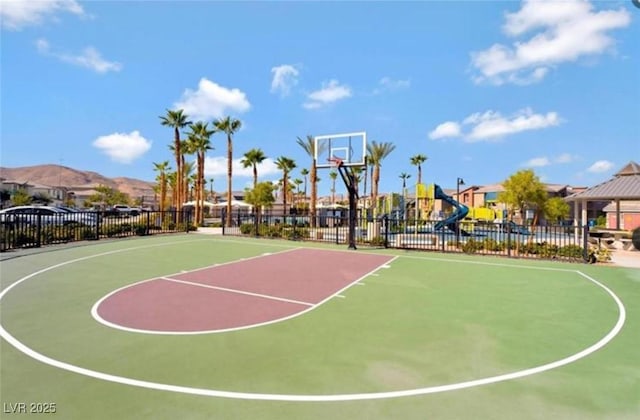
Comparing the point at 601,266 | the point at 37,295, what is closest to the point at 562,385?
the point at 37,295

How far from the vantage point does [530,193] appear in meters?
33.1

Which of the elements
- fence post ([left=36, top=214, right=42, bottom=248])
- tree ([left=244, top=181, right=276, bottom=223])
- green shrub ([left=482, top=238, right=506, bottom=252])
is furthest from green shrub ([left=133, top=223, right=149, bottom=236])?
tree ([left=244, top=181, right=276, bottom=223])

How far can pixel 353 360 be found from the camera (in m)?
4.46

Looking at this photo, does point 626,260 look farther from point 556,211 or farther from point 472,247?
point 556,211

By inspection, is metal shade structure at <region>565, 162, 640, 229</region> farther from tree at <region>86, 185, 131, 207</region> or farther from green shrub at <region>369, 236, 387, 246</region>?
tree at <region>86, 185, 131, 207</region>

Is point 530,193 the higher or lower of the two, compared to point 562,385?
higher

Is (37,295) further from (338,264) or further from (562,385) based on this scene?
(562,385)

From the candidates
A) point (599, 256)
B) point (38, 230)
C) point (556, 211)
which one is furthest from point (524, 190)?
point (38, 230)

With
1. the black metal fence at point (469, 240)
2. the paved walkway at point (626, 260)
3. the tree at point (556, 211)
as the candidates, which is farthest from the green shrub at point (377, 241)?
the tree at point (556, 211)

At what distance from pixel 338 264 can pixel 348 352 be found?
7.28 metres

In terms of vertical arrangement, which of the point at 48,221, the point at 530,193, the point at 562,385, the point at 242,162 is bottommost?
the point at 562,385

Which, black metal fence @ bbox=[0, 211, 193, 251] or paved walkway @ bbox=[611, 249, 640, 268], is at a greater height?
black metal fence @ bbox=[0, 211, 193, 251]

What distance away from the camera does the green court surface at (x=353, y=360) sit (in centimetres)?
347

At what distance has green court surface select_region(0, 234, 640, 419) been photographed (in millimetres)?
3475
